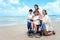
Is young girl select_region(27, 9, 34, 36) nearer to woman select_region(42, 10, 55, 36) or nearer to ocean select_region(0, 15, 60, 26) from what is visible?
ocean select_region(0, 15, 60, 26)

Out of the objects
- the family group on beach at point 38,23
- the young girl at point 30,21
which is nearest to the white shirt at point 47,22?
the family group on beach at point 38,23

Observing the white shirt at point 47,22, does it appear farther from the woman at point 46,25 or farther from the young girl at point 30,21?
the young girl at point 30,21

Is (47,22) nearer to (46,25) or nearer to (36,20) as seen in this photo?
(46,25)

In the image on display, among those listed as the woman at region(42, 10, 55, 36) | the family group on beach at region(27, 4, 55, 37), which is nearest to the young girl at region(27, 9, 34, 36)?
the family group on beach at region(27, 4, 55, 37)

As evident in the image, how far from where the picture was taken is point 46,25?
6.48 feet

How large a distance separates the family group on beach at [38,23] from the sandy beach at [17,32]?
60mm

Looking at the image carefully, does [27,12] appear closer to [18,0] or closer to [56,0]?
[18,0]

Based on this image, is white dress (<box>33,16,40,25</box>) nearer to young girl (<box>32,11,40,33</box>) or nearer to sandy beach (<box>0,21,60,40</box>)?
young girl (<box>32,11,40,33</box>)

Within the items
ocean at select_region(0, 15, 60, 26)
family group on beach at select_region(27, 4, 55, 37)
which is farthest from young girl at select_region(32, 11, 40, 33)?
ocean at select_region(0, 15, 60, 26)

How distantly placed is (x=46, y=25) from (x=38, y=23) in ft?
0.43

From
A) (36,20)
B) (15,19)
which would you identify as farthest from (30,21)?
(15,19)

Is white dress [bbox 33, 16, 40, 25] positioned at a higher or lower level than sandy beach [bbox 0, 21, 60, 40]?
higher

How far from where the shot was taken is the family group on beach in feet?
6.37

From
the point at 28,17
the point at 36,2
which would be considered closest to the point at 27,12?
the point at 28,17
